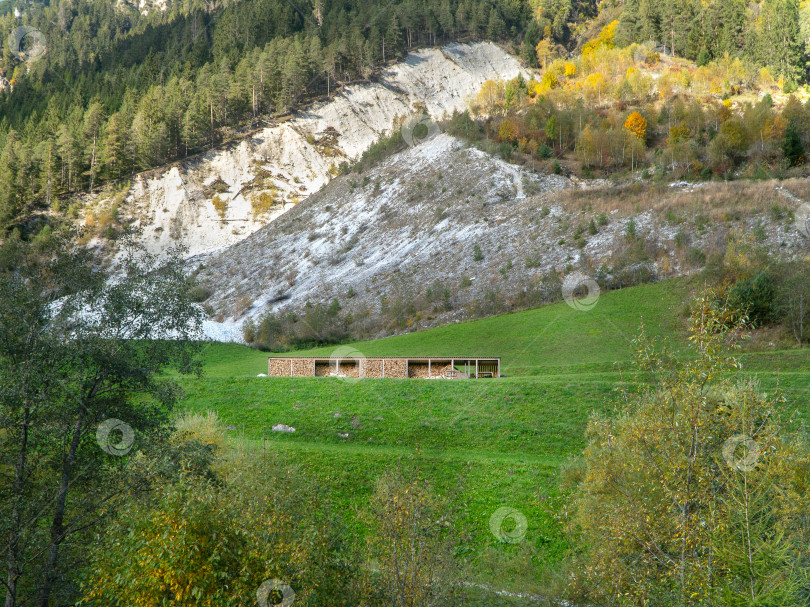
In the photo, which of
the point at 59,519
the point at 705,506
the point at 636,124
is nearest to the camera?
the point at 705,506

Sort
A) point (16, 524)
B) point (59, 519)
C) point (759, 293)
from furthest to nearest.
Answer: point (759, 293) → point (59, 519) → point (16, 524)

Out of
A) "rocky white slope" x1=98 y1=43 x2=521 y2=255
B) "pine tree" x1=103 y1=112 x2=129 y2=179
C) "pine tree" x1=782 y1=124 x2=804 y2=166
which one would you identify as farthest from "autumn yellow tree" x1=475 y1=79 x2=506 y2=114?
"pine tree" x1=103 y1=112 x2=129 y2=179

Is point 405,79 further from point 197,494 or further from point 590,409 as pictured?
point 197,494

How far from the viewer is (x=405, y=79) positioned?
343 ft

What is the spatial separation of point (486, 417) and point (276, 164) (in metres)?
71.7

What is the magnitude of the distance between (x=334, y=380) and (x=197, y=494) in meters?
22.8

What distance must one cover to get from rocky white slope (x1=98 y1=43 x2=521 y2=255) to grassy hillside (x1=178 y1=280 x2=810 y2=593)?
45.9 meters

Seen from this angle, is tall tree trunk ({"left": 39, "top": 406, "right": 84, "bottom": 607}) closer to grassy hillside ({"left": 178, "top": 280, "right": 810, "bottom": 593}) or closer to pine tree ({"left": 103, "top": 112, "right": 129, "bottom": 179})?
grassy hillside ({"left": 178, "top": 280, "right": 810, "bottom": 593})

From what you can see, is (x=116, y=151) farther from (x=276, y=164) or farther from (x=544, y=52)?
(x=544, y=52)

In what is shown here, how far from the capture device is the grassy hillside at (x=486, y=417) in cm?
2105

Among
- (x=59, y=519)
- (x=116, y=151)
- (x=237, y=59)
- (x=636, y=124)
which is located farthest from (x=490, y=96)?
(x=59, y=519)

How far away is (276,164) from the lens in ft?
295

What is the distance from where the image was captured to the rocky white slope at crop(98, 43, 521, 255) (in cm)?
8150

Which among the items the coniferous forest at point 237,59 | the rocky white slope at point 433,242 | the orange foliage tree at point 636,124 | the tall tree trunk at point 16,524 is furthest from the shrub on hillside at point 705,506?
the coniferous forest at point 237,59
